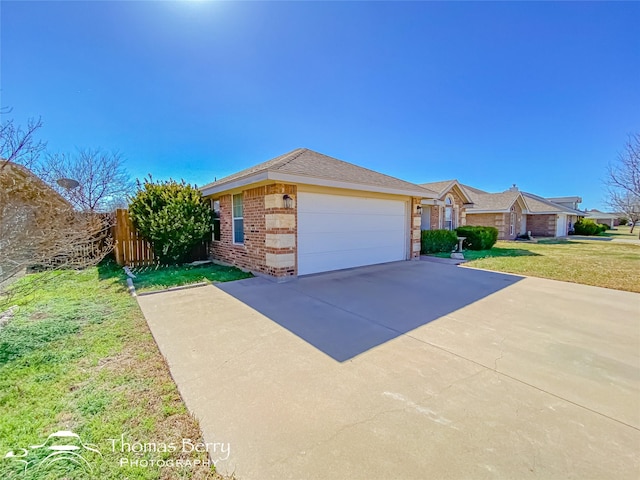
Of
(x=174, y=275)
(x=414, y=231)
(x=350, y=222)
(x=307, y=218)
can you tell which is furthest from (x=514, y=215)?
(x=174, y=275)

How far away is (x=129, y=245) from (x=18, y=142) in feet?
17.9

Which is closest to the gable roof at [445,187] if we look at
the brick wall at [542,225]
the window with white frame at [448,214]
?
the window with white frame at [448,214]

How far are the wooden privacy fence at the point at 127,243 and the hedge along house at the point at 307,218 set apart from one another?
2400 mm

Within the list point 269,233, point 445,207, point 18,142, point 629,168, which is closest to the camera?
point 18,142

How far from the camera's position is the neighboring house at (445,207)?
1698 centimetres

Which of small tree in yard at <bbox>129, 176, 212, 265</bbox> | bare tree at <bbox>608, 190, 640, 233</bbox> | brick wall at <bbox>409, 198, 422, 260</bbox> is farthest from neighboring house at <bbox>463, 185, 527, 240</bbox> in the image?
small tree in yard at <bbox>129, 176, 212, 265</bbox>

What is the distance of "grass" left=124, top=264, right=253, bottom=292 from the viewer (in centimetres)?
697

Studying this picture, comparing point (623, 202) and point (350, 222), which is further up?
point (623, 202)

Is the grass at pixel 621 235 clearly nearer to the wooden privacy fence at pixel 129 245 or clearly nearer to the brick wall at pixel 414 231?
the brick wall at pixel 414 231

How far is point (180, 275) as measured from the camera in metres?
8.02

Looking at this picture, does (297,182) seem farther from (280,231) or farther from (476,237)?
(476,237)

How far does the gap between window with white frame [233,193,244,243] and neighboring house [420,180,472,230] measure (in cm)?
1131

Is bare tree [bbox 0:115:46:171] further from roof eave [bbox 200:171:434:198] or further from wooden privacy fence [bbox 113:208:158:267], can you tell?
wooden privacy fence [bbox 113:208:158:267]

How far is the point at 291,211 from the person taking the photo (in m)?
7.39
